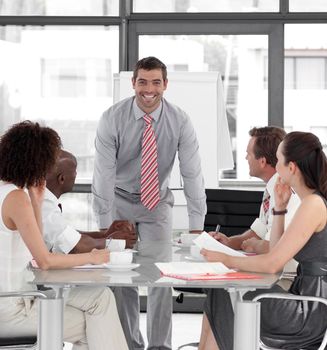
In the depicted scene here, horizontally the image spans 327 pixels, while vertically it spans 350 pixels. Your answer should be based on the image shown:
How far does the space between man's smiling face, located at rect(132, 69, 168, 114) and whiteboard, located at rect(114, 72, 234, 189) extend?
1599 mm

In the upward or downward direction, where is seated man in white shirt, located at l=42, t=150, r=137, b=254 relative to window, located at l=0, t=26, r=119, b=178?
downward

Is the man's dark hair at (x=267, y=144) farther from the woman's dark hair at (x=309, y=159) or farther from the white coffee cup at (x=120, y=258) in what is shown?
the white coffee cup at (x=120, y=258)

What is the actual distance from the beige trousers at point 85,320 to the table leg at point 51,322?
0.23 meters

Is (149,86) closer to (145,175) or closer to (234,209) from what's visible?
(145,175)

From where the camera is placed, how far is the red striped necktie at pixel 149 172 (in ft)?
16.8

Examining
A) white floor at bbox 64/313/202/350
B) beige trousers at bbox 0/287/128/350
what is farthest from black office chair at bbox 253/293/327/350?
white floor at bbox 64/313/202/350

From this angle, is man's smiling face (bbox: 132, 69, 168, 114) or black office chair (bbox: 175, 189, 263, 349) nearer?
man's smiling face (bbox: 132, 69, 168, 114)

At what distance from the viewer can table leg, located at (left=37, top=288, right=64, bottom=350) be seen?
10.4 ft

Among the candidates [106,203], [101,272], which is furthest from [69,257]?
[106,203]

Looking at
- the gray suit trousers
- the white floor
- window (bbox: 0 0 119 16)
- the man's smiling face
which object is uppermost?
window (bbox: 0 0 119 16)

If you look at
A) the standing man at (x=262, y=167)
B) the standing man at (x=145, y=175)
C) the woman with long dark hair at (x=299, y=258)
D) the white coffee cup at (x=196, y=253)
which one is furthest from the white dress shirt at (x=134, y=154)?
the woman with long dark hair at (x=299, y=258)

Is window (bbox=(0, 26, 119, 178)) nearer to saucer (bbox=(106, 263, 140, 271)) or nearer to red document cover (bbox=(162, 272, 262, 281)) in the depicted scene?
saucer (bbox=(106, 263, 140, 271))

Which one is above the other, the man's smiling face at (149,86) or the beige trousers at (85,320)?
the man's smiling face at (149,86)

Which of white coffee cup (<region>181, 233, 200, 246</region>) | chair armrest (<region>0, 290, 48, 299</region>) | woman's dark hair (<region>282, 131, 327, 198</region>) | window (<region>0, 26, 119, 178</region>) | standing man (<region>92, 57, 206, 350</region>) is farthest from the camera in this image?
window (<region>0, 26, 119, 178</region>)
